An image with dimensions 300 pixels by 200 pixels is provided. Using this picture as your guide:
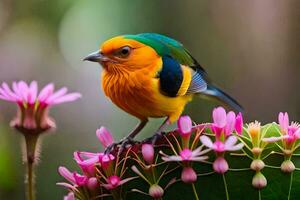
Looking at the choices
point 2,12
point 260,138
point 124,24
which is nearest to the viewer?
point 260,138

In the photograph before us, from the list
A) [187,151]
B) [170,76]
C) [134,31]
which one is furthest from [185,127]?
[134,31]

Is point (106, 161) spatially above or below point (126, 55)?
below

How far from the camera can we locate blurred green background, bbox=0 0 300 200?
6.59ft

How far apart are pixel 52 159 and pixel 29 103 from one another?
1.51 meters

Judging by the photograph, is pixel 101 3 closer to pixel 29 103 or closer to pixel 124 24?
pixel 124 24

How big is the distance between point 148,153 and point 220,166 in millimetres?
61

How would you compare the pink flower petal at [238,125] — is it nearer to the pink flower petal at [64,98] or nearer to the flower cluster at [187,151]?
the flower cluster at [187,151]

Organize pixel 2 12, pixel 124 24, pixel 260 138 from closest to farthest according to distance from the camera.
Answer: pixel 260 138 → pixel 124 24 → pixel 2 12

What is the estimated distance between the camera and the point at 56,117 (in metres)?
2.12

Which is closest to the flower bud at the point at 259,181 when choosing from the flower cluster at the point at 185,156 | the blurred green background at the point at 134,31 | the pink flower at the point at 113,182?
the flower cluster at the point at 185,156

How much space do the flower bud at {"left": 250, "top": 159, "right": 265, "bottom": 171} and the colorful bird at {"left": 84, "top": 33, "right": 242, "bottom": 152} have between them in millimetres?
147

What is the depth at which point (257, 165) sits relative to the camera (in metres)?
0.58

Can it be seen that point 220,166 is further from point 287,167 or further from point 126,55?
point 126,55

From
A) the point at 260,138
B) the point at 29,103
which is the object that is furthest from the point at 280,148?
the point at 29,103
